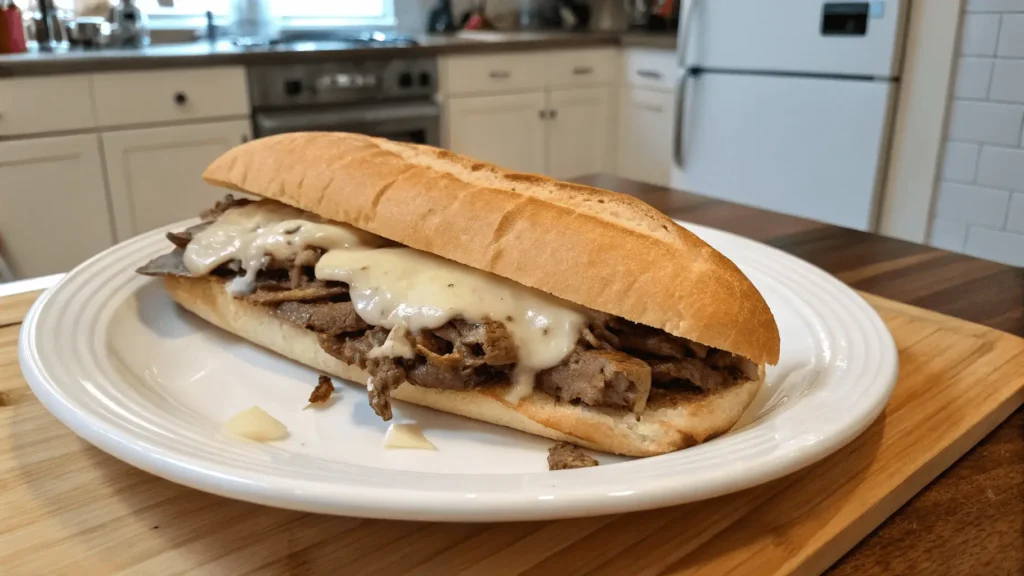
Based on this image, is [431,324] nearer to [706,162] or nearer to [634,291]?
[634,291]

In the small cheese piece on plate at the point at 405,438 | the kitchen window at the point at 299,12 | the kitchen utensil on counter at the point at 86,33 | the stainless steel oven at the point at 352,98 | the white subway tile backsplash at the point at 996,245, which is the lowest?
the white subway tile backsplash at the point at 996,245

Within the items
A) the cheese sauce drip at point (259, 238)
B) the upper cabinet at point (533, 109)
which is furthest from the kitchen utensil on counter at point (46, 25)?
the cheese sauce drip at point (259, 238)

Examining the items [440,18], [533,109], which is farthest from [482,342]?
[440,18]

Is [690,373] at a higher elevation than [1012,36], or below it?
below

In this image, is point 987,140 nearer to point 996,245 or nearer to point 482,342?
point 996,245

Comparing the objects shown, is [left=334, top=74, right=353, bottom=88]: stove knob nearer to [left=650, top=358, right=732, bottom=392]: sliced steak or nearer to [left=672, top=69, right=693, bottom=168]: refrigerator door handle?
[left=672, top=69, right=693, bottom=168]: refrigerator door handle

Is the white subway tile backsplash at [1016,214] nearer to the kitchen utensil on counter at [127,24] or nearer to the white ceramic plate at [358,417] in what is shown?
the white ceramic plate at [358,417]
